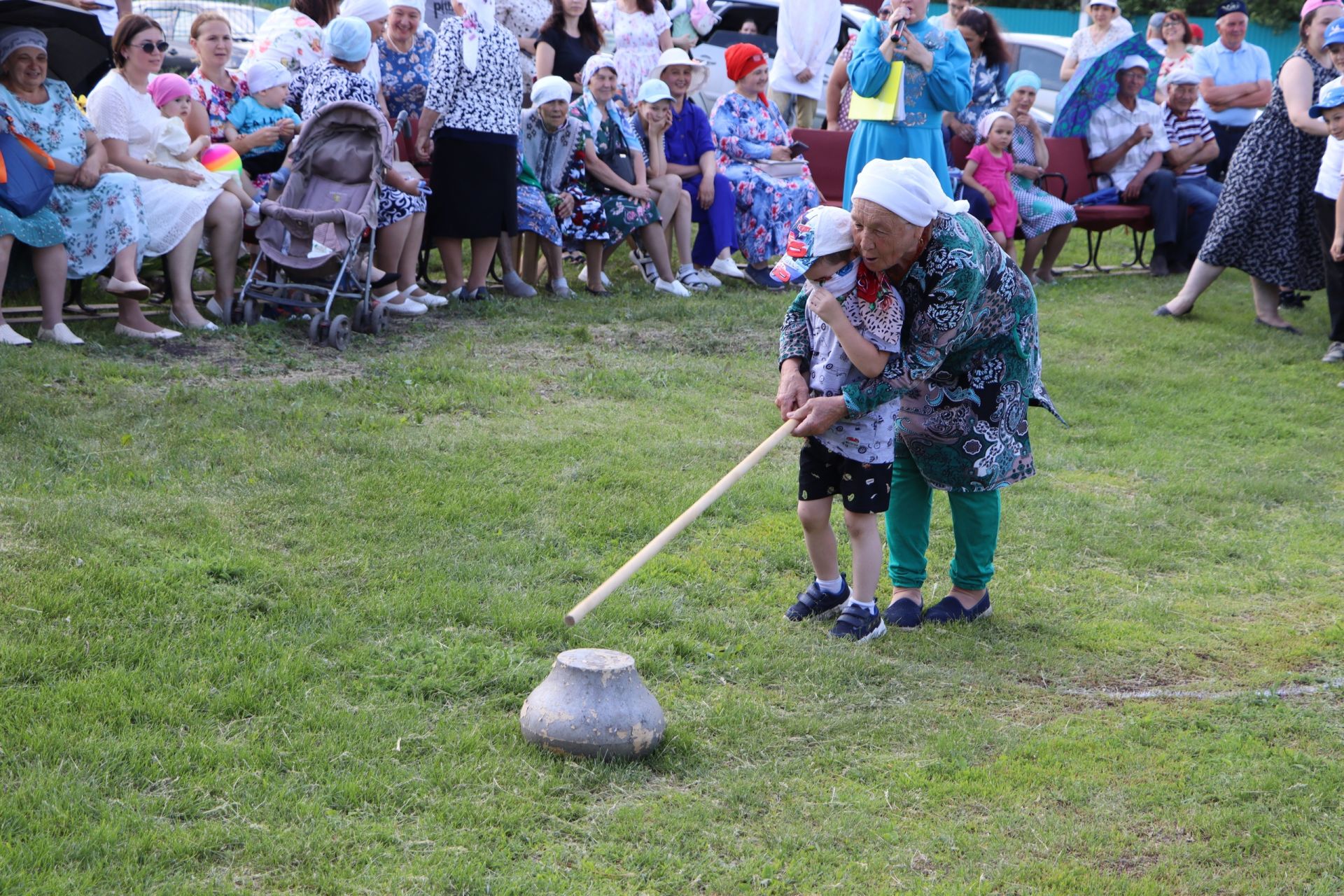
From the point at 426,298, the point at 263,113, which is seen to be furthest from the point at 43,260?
the point at 426,298

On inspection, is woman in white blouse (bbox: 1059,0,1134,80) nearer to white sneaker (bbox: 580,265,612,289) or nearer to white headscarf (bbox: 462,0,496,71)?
white sneaker (bbox: 580,265,612,289)

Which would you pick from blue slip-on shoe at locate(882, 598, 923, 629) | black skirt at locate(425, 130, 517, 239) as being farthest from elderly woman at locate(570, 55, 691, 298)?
blue slip-on shoe at locate(882, 598, 923, 629)

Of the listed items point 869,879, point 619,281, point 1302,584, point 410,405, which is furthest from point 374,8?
point 869,879

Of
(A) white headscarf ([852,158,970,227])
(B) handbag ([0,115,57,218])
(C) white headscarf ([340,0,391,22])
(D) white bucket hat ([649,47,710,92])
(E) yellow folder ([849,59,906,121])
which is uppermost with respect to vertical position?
(C) white headscarf ([340,0,391,22])

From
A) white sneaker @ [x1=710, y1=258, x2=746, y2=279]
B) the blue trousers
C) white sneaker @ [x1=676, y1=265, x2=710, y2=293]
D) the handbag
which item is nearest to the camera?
the handbag

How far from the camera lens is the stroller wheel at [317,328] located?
7.56 metres

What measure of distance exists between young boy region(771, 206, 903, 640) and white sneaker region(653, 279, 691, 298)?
18.1 feet

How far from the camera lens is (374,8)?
8.79 metres

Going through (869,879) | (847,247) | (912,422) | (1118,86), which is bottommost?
(869,879)

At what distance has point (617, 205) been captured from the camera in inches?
386

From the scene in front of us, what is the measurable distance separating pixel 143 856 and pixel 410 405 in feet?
12.3

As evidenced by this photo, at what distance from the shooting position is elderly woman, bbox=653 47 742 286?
10.4 meters

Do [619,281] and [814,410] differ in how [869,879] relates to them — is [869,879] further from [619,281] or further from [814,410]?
[619,281]

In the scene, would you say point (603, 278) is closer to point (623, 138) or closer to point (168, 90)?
Result: point (623, 138)
